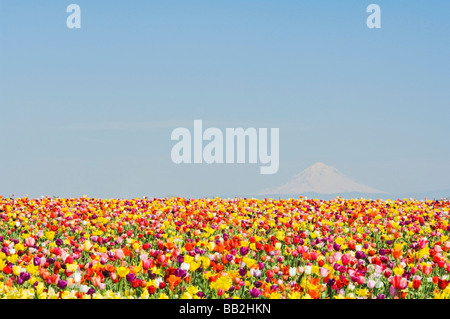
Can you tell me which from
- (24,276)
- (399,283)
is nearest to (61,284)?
(24,276)

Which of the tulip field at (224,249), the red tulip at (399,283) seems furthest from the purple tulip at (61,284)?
the red tulip at (399,283)

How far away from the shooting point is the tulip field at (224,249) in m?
6.29

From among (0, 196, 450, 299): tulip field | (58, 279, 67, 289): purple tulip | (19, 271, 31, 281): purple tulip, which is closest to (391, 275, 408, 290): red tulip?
(0, 196, 450, 299): tulip field

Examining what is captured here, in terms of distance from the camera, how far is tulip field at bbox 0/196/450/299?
6285 millimetres

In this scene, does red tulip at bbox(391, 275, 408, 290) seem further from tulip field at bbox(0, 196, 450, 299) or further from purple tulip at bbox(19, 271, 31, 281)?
purple tulip at bbox(19, 271, 31, 281)

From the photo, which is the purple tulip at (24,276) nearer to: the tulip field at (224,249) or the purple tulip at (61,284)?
the tulip field at (224,249)

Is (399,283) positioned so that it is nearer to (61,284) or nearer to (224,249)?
(224,249)

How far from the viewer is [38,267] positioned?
689 centimetres

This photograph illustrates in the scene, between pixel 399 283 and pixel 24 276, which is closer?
pixel 399 283

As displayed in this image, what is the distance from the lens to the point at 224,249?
8289mm
